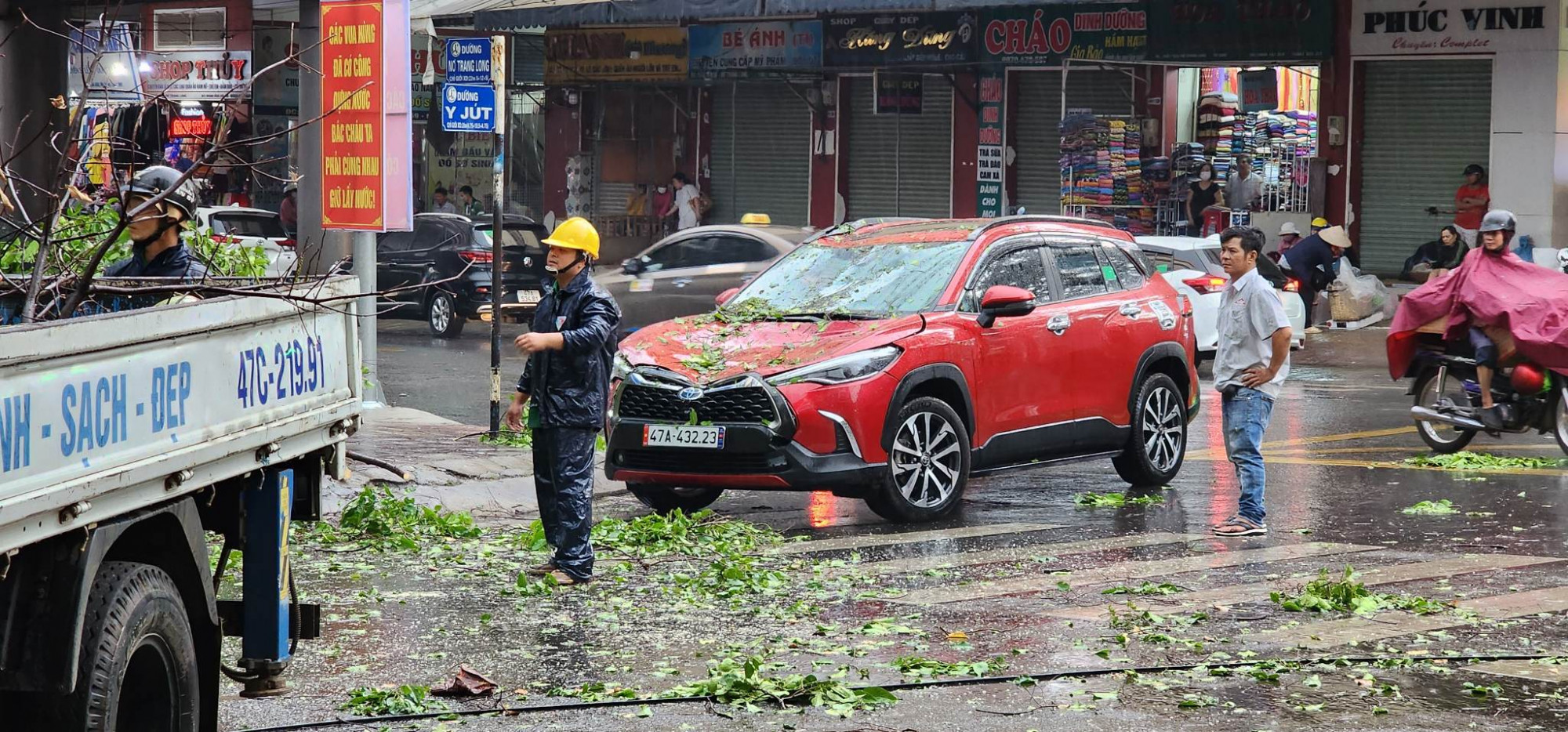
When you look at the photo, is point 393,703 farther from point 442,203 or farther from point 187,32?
point 442,203

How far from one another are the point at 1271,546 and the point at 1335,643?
2608 mm

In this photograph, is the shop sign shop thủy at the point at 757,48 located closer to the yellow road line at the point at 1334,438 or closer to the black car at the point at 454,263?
the black car at the point at 454,263

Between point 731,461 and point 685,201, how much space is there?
951 inches

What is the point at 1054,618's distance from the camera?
8.37 meters

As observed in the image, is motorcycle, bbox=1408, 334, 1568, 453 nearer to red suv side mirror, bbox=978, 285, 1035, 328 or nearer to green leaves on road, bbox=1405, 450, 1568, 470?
green leaves on road, bbox=1405, 450, 1568, 470

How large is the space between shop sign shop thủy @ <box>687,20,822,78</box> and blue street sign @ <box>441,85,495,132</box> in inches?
675

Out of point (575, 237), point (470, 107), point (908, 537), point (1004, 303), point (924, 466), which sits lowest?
point (908, 537)

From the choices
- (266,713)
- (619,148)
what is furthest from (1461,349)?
(619,148)

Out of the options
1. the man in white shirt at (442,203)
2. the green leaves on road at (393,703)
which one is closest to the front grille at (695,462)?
the green leaves on road at (393,703)

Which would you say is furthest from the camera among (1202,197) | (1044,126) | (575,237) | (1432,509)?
(1044,126)

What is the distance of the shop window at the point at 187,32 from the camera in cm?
2791

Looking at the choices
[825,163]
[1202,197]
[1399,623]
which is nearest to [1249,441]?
[1399,623]

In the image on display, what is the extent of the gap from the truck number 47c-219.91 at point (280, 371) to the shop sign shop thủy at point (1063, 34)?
72.4 ft

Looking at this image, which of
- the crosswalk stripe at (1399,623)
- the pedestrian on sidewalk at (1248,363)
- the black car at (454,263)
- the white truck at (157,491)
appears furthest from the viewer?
the black car at (454,263)
